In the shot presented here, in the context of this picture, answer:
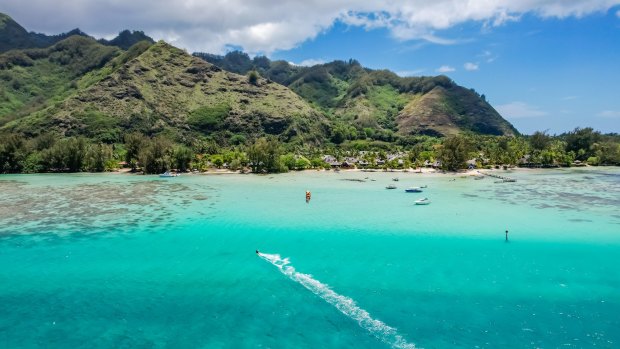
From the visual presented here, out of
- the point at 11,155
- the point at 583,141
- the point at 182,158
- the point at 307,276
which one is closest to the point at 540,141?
the point at 583,141

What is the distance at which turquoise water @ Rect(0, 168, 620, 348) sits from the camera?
88.0 feet

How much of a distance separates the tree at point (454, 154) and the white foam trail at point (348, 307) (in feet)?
443

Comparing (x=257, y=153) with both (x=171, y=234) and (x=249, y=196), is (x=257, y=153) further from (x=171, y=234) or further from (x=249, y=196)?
(x=171, y=234)

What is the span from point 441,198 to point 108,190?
78.8m

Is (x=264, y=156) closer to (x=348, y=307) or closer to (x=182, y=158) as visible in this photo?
(x=182, y=158)

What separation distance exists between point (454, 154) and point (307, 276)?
13991 cm

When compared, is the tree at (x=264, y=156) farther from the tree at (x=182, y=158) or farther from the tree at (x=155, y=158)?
the tree at (x=155, y=158)

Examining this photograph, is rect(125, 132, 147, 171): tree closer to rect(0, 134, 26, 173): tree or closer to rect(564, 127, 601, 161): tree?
rect(0, 134, 26, 173): tree

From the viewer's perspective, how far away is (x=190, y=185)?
114 meters

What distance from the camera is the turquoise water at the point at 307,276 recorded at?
88.0ft

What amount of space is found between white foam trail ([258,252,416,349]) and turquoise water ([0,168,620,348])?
131 millimetres

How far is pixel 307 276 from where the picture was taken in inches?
1492

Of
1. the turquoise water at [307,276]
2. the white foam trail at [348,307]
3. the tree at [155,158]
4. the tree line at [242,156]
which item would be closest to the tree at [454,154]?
the tree line at [242,156]

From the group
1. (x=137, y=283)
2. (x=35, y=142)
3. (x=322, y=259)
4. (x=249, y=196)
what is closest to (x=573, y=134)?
(x=249, y=196)
